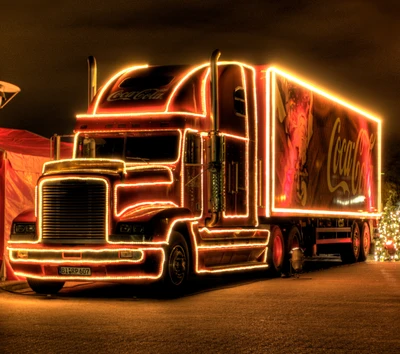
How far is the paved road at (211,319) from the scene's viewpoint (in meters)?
10.2

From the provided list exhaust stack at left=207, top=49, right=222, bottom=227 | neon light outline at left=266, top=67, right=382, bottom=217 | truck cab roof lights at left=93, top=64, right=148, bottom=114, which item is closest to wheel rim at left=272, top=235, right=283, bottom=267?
neon light outline at left=266, top=67, right=382, bottom=217

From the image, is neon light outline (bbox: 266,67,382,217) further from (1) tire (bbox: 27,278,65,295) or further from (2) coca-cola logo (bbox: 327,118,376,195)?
(1) tire (bbox: 27,278,65,295)

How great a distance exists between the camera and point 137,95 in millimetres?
17484

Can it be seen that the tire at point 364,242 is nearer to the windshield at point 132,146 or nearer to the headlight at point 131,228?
the windshield at point 132,146

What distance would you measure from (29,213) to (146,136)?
2.40 m

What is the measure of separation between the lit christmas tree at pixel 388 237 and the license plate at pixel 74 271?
16233 millimetres

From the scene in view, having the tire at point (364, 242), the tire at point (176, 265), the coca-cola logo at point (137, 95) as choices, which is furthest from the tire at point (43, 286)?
the tire at point (364, 242)

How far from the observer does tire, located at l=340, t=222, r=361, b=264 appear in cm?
2709

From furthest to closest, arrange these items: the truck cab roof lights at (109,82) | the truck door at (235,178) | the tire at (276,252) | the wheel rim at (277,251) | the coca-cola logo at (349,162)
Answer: the coca-cola logo at (349,162) < the wheel rim at (277,251) < the tire at (276,252) < the truck door at (235,178) < the truck cab roof lights at (109,82)

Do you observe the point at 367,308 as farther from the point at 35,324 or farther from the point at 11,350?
the point at 11,350

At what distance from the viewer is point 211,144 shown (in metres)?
16.6

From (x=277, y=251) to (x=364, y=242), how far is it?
7763 mm

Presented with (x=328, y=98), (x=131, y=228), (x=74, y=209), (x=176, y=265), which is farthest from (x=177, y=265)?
(x=328, y=98)

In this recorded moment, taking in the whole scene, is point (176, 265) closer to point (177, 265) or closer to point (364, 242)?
point (177, 265)
